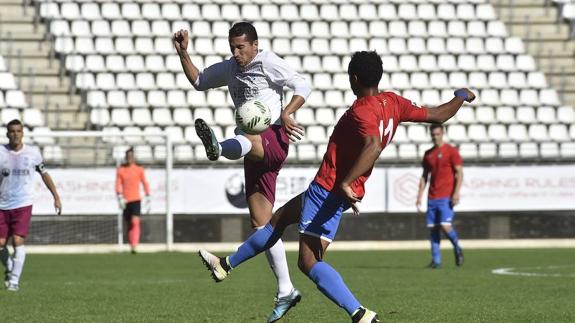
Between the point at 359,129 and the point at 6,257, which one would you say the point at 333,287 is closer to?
the point at 359,129

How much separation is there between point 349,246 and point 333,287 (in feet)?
63.2

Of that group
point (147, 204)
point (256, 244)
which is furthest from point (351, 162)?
point (147, 204)

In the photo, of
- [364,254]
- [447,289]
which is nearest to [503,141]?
[364,254]

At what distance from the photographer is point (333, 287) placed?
26.9 feet

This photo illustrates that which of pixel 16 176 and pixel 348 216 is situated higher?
pixel 16 176

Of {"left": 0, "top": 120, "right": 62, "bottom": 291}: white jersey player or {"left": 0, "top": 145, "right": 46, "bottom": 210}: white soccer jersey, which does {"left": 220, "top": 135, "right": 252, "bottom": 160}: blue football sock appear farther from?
{"left": 0, "top": 145, "right": 46, "bottom": 210}: white soccer jersey

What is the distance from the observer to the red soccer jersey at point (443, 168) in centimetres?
1989

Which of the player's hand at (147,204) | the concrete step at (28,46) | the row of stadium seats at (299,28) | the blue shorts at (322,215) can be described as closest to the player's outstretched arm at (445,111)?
the blue shorts at (322,215)

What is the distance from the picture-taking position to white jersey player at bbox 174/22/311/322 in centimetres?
972

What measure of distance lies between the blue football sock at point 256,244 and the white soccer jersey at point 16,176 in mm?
6617

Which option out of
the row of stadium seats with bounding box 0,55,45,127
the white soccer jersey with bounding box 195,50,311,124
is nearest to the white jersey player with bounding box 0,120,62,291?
the white soccer jersey with bounding box 195,50,311,124

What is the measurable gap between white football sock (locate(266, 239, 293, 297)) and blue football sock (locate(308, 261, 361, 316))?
1349mm

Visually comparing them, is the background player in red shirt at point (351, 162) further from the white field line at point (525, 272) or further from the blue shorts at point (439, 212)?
the blue shorts at point (439, 212)

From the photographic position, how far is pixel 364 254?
24797 mm
